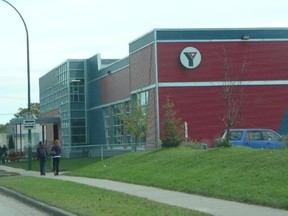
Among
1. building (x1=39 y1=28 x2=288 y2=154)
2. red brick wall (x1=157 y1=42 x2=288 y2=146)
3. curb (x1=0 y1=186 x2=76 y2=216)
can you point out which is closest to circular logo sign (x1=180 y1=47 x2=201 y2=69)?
building (x1=39 y1=28 x2=288 y2=154)

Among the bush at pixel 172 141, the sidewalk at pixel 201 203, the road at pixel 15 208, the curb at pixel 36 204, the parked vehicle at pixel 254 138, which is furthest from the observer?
the parked vehicle at pixel 254 138

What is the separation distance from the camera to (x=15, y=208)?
1648 cm

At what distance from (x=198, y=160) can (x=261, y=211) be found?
871 centimetres

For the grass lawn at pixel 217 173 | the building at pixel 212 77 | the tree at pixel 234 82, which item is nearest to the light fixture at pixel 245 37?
the building at pixel 212 77

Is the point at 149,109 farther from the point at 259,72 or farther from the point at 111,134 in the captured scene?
the point at 111,134

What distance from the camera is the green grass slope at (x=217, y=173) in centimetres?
1417

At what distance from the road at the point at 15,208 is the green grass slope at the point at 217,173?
4402 millimetres

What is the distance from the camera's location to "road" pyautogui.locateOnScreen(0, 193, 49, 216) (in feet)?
49.5

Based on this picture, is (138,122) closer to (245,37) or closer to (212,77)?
(212,77)

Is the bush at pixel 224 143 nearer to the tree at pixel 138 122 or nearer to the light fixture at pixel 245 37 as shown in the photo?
the tree at pixel 138 122

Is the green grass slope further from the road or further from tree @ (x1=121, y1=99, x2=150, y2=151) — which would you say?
tree @ (x1=121, y1=99, x2=150, y2=151)

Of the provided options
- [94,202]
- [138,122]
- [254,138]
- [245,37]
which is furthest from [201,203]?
[245,37]

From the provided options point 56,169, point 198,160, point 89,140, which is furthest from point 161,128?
Answer: point 89,140

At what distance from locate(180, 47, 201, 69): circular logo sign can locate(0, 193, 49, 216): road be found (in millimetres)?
22656
